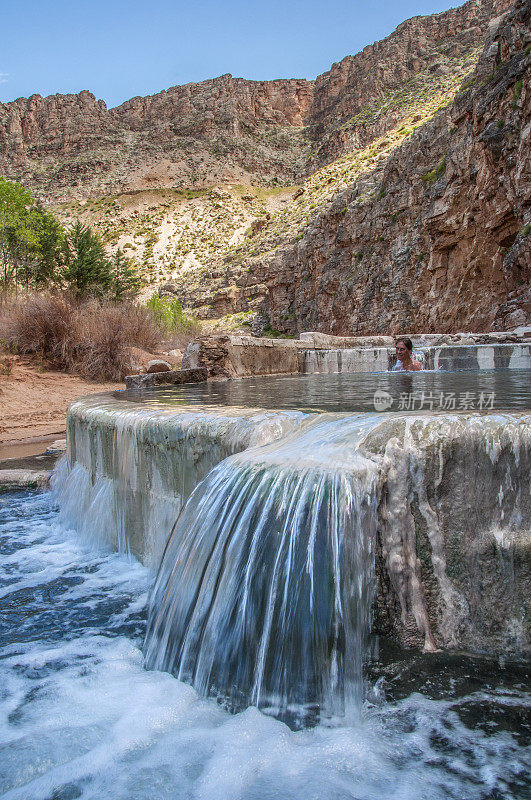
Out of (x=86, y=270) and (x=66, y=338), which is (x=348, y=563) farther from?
(x=86, y=270)

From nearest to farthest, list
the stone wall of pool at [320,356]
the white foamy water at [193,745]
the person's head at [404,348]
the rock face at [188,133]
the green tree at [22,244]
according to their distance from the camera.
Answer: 1. the white foamy water at [193,745]
2. the person's head at [404,348]
3. the stone wall of pool at [320,356]
4. the green tree at [22,244]
5. the rock face at [188,133]

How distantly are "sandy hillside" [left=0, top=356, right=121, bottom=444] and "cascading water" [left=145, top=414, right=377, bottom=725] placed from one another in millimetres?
6958

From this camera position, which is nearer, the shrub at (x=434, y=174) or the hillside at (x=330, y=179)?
the hillside at (x=330, y=179)

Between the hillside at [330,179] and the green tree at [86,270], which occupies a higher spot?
the hillside at [330,179]

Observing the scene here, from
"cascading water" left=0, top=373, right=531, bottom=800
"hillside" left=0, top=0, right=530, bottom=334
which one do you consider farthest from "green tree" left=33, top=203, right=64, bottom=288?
"cascading water" left=0, top=373, right=531, bottom=800

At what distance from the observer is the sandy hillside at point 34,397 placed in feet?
29.2

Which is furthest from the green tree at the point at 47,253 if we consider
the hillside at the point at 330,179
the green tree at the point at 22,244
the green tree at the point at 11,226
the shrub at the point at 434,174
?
the shrub at the point at 434,174

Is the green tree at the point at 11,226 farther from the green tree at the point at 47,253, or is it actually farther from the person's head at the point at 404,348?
the person's head at the point at 404,348

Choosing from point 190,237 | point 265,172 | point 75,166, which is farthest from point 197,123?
point 190,237

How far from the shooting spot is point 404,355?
7465mm

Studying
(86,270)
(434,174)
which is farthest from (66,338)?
(434,174)

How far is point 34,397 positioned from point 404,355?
25.1 feet

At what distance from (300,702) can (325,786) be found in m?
0.30

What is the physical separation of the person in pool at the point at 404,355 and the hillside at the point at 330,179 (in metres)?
8.28
